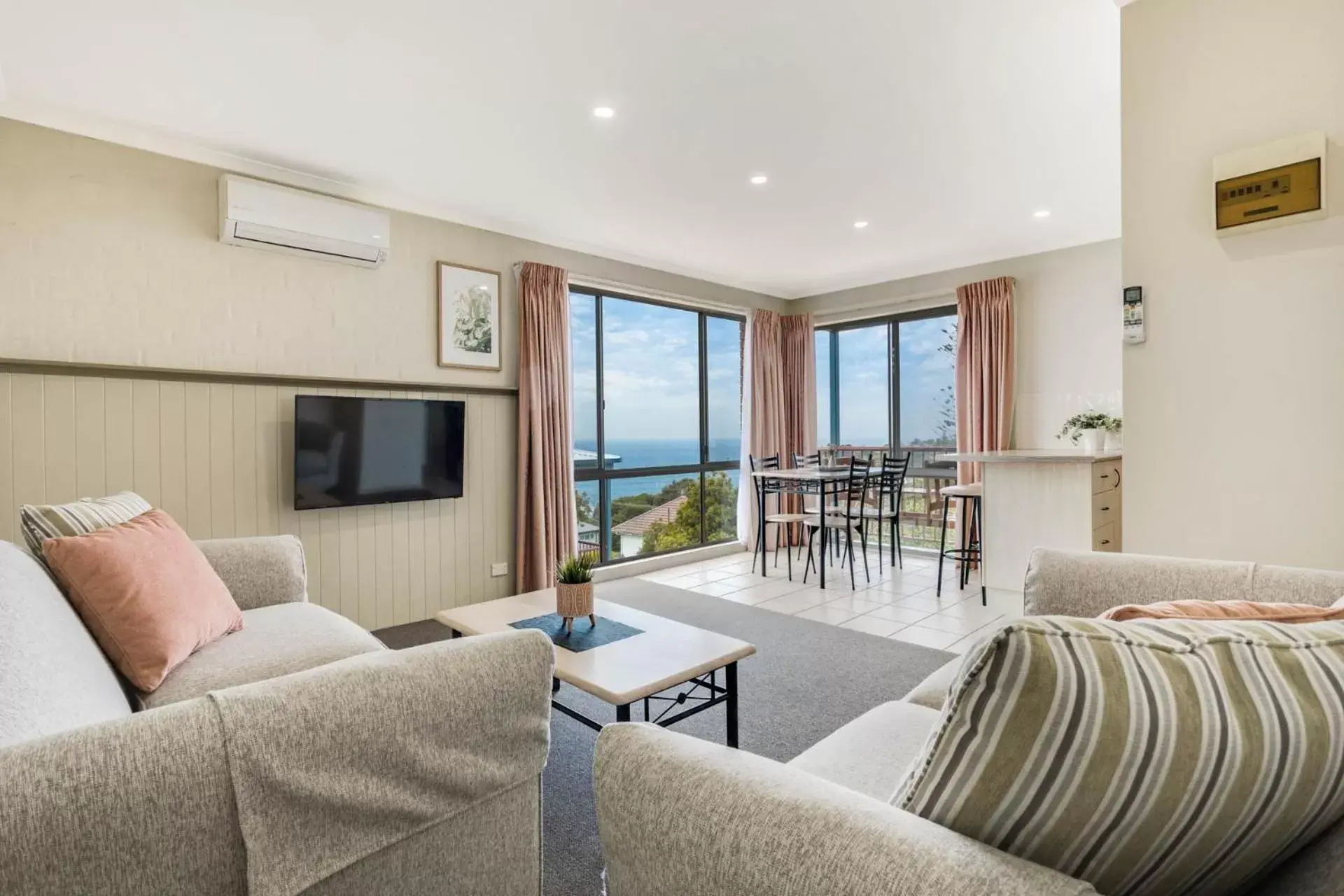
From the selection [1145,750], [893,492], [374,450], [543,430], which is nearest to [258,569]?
[374,450]

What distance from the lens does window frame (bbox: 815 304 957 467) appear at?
5953 millimetres

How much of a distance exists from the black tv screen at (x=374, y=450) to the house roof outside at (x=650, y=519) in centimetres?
166

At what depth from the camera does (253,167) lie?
336cm

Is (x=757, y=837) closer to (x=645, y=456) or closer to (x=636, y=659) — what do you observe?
(x=636, y=659)

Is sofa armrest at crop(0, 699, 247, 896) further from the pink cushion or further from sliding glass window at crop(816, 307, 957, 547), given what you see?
sliding glass window at crop(816, 307, 957, 547)

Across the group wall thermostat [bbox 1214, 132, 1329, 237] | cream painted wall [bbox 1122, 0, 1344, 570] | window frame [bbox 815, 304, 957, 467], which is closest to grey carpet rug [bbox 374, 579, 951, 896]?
cream painted wall [bbox 1122, 0, 1344, 570]

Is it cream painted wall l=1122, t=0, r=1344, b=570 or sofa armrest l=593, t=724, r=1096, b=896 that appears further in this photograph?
cream painted wall l=1122, t=0, r=1344, b=570

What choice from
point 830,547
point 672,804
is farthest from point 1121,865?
point 830,547

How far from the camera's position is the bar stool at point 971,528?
468 cm

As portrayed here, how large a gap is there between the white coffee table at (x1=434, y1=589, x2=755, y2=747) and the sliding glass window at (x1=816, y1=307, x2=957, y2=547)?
4014mm

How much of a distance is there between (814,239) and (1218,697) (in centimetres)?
466

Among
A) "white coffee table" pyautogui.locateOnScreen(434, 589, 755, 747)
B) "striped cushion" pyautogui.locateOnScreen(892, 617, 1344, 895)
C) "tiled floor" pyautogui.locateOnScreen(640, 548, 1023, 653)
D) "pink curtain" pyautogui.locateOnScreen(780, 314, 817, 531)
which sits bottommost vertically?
"tiled floor" pyautogui.locateOnScreen(640, 548, 1023, 653)

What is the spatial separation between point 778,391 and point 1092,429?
2788 millimetres

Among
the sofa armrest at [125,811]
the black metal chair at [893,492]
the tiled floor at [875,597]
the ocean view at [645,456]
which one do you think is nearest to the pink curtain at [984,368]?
the black metal chair at [893,492]
